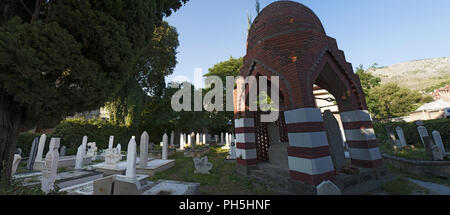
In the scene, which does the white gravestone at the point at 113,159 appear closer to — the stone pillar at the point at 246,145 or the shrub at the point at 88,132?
the stone pillar at the point at 246,145

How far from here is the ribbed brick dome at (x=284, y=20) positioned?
5.93 meters

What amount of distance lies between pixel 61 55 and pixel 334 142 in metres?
8.42

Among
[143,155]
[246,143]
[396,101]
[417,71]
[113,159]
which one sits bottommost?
[113,159]

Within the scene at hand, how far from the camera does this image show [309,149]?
4.44 meters

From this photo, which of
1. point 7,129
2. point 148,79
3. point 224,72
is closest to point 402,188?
point 7,129

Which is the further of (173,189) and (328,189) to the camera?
(173,189)

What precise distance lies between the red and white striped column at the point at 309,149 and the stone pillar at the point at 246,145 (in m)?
2.11

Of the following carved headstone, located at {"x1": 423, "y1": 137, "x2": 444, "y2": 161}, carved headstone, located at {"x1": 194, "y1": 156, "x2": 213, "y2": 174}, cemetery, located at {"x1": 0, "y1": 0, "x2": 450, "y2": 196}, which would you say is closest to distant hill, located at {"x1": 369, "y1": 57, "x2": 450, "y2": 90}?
carved headstone, located at {"x1": 423, "y1": 137, "x2": 444, "y2": 161}

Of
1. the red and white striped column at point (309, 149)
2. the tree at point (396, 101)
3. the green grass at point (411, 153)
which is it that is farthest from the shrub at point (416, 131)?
the tree at point (396, 101)

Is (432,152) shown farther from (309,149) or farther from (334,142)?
(309,149)

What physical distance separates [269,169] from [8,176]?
26.2 feet
